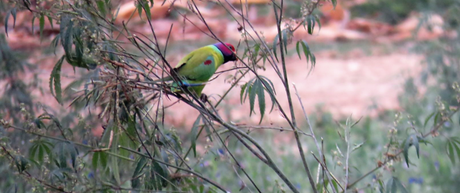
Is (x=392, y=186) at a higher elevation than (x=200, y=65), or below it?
below

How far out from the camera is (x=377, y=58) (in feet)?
22.9

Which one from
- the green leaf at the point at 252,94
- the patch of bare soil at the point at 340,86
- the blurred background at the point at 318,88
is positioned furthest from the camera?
the patch of bare soil at the point at 340,86

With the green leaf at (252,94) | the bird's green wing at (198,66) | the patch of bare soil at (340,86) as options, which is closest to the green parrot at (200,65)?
the bird's green wing at (198,66)

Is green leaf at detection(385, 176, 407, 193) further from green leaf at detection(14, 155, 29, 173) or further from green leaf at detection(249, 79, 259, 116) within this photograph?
green leaf at detection(14, 155, 29, 173)

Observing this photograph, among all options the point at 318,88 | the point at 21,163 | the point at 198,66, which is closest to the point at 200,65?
the point at 198,66

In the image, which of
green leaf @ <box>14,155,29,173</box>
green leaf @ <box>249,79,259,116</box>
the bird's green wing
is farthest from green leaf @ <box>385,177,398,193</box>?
green leaf @ <box>14,155,29,173</box>

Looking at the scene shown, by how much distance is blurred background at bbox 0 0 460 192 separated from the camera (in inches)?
58.8

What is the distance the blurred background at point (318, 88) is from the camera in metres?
1.49

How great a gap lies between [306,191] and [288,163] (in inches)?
19.0

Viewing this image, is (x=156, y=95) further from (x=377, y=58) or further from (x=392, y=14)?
(x=392, y=14)

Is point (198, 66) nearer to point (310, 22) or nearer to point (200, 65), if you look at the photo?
point (200, 65)

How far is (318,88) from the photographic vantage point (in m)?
5.80

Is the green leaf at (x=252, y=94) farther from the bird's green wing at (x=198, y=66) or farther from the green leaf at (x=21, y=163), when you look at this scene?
the green leaf at (x=21, y=163)

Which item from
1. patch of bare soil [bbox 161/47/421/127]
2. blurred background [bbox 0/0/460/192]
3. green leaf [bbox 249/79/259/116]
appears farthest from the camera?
patch of bare soil [bbox 161/47/421/127]
